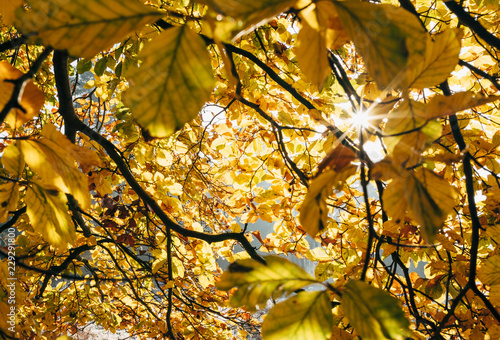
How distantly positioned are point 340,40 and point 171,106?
169 millimetres

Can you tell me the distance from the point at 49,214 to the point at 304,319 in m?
0.39

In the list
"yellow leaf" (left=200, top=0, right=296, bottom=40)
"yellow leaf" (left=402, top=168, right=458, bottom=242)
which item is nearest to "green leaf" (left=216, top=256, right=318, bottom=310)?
"yellow leaf" (left=402, top=168, right=458, bottom=242)

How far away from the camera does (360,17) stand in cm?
22

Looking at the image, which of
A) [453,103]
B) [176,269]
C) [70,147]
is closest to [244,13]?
[453,103]

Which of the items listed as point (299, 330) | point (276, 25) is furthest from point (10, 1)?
point (276, 25)

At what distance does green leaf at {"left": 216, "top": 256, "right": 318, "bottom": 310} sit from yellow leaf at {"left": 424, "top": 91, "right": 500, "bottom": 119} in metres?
0.20

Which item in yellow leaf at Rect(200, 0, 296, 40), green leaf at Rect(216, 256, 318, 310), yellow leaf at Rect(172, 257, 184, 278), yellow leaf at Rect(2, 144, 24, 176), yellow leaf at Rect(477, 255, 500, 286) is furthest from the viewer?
yellow leaf at Rect(172, 257, 184, 278)

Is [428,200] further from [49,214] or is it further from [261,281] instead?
[49,214]

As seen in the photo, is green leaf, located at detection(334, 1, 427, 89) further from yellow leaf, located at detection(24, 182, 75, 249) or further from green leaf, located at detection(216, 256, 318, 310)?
yellow leaf, located at detection(24, 182, 75, 249)

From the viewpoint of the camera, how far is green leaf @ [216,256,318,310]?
29 centimetres

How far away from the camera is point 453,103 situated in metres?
0.26

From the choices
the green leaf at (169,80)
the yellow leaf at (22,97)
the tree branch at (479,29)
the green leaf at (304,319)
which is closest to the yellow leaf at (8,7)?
the yellow leaf at (22,97)

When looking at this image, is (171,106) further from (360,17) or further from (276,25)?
(276,25)

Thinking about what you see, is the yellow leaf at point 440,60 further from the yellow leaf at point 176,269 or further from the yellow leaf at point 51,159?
the yellow leaf at point 176,269
